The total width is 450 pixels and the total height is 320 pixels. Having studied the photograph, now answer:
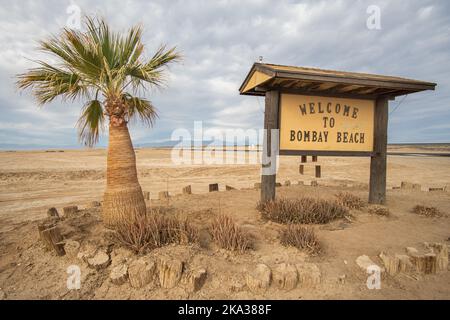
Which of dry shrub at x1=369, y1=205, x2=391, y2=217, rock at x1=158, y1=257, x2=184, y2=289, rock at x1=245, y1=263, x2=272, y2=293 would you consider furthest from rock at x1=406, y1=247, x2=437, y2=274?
rock at x1=158, y1=257, x2=184, y2=289

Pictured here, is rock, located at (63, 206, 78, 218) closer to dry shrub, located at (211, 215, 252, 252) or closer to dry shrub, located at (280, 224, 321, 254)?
dry shrub, located at (211, 215, 252, 252)

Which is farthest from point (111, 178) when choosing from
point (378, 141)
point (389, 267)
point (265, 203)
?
point (378, 141)

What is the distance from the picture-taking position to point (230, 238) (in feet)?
13.0

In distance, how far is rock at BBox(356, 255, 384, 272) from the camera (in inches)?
141

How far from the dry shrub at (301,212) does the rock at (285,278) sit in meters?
1.67

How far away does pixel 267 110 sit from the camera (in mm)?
6133

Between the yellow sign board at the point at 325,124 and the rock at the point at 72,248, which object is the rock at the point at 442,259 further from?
the rock at the point at 72,248

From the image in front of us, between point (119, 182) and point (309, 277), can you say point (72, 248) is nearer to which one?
point (119, 182)

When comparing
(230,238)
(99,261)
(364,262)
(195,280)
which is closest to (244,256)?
(230,238)

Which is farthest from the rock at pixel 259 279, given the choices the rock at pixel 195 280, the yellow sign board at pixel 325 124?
the yellow sign board at pixel 325 124

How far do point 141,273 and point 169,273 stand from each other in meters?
0.35

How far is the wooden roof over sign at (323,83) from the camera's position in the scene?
18.0ft

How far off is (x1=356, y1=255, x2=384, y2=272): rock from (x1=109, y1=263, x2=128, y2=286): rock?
10.4 ft
